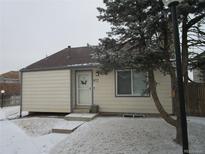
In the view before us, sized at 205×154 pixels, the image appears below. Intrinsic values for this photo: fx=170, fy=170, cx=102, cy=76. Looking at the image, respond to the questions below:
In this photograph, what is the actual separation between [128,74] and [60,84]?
11.7 ft

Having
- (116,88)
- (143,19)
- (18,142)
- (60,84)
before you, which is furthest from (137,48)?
(60,84)

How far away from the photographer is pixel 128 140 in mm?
4633

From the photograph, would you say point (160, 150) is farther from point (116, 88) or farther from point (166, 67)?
point (116, 88)

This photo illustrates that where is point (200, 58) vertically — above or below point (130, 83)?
above

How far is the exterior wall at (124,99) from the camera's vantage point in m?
7.76

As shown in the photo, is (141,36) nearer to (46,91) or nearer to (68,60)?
(68,60)

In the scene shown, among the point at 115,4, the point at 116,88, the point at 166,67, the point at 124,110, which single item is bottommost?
the point at 124,110

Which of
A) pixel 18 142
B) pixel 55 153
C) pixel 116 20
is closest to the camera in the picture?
pixel 55 153

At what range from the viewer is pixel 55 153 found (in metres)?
4.24

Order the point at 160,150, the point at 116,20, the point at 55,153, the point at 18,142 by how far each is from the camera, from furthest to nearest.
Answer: the point at 18,142 → the point at 116,20 → the point at 55,153 → the point at 160,150

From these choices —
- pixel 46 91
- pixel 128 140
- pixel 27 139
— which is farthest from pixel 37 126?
pixel 128 140

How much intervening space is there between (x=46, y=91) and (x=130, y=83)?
4.52 meters

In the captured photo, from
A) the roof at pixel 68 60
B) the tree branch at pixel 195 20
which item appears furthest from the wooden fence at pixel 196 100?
the roof at pixel 68 60

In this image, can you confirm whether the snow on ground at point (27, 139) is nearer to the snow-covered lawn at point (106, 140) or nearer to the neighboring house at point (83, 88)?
the snow-covered lawn at point (106, 140)
